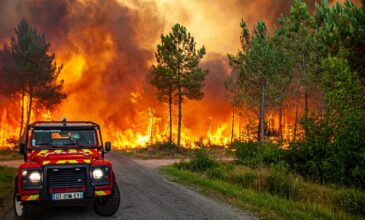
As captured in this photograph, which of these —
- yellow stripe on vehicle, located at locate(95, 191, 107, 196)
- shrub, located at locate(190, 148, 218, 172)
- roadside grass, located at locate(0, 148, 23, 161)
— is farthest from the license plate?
roadside grass, located at locate(0, 148, 23, 161)

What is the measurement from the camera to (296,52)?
3422 centimetres

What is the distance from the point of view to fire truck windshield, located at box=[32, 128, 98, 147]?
9.04 m

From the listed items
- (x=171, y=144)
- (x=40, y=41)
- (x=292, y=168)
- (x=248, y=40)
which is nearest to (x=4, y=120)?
(x=40, y=41)

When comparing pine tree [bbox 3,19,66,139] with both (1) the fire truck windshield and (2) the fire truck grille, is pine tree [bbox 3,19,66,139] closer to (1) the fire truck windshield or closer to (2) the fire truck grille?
(1) the fire truck windshield

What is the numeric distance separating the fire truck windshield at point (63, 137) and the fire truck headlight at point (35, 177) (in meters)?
1.77

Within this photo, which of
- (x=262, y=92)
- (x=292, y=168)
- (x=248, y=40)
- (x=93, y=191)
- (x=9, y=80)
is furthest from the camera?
(x=9, y=80)

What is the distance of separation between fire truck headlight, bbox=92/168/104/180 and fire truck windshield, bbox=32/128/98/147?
1753 millimetres

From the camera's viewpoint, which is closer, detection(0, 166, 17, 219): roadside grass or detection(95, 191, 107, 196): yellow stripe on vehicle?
detection(95, 191, 107, 196): yellow stripe on vehicle

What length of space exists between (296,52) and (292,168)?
20.3m

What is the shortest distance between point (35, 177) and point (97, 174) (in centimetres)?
136

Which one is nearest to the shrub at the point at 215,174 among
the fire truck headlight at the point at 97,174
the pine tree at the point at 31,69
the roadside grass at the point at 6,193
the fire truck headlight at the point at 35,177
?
the roadside grass at the point at 6,193

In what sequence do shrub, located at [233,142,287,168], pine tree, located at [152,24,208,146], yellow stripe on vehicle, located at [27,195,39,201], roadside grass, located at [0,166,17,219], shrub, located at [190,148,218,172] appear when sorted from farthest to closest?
pine tree, located at [152,24,208,146] → shrub, located at [190,148,218,172] → shrub, located at [233,142,287,168] → roadside grass, located at [0,166,17,219] → yellow stripe on vehicle, located at [27,195,39,201]

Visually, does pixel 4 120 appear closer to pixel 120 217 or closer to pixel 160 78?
pixel 160 78

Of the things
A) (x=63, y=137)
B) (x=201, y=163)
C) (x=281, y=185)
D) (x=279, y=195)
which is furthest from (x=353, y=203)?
(x=201, y=163)
